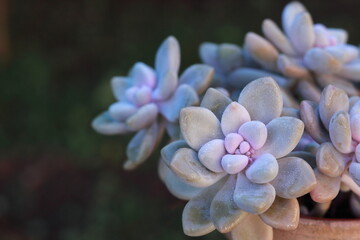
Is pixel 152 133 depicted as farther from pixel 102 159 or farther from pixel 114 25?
pixel 114 25

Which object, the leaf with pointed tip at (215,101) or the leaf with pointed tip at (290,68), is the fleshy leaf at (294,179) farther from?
the leaf with pointed tip at (290,68)

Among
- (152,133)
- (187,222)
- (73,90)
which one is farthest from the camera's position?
(73,90)

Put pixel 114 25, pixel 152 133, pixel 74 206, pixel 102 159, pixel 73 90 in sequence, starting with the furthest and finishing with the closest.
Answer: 1. pixel 114 25
2. pixel 73 90
3. pixel 102 159
4. pixel 74 206
5. pixel 152 133

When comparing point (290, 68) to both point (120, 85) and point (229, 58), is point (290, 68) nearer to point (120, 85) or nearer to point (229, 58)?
point (229, 58)

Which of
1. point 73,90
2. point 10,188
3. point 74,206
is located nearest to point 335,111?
point 74,206

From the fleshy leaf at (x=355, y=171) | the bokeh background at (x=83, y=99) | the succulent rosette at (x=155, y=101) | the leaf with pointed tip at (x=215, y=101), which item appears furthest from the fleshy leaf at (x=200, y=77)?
the bokeh background at (x=83, y=99)

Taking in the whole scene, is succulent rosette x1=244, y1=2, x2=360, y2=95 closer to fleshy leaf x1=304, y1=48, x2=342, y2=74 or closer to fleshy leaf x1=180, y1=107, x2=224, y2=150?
fleshy leaf x1=304, y1=48, x2=342, y2=74

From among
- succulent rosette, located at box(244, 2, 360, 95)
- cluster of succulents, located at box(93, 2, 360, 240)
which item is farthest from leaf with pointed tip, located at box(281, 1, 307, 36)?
cluster of succulents, located at box(93, 2, 360, 240)
